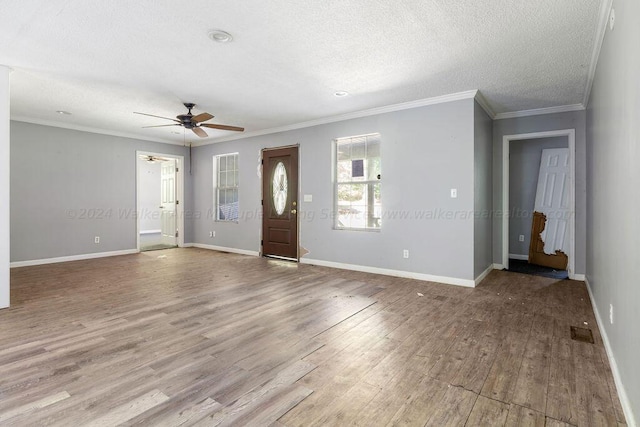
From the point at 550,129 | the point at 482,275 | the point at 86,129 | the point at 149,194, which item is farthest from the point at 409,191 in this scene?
the point at 149,194

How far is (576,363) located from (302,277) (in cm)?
326

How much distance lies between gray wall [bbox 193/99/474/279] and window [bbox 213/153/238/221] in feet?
4.96

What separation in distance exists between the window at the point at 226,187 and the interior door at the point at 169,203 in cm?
126

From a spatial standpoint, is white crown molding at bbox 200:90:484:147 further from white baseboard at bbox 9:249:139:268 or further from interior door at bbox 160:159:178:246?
white baseboard at bbox 9:249:139:268

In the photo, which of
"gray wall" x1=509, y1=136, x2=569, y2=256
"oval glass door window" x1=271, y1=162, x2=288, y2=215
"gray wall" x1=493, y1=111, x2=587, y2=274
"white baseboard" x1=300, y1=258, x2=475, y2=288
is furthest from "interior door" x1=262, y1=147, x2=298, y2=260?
"gray wall" x1=509, y1=136, x2=569, y2=256

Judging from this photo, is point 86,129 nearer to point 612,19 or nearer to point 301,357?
point 301,357

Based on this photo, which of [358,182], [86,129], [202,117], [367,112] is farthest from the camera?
[86,129]

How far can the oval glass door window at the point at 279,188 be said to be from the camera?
20.4 ft

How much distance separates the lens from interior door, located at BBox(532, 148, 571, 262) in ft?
18.4

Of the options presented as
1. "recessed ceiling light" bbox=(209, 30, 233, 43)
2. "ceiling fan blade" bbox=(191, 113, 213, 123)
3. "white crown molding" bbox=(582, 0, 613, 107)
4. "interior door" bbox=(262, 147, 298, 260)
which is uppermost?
"recessed ceiling light" bbox=(209, 30, 233, 43)

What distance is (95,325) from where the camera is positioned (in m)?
2.89

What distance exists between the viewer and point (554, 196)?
5707 mm

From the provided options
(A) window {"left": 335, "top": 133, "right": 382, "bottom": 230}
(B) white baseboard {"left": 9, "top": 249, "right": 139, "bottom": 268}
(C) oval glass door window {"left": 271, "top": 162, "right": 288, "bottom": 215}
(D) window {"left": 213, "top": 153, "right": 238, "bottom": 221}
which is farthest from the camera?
(D) window {"left": 213, "top": 153, "right": 238, "bottom": 221}

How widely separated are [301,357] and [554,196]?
5583mm
